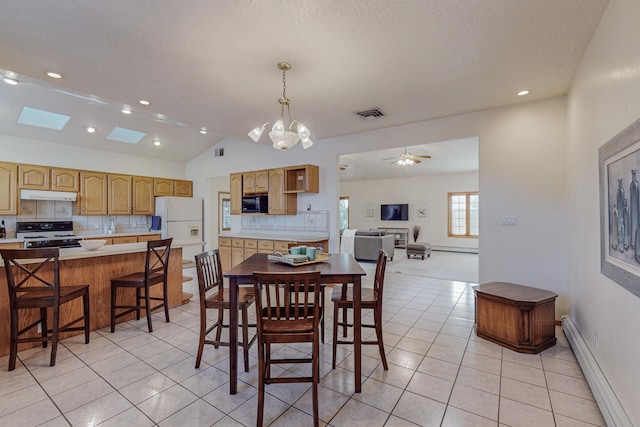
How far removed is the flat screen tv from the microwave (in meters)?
5.71

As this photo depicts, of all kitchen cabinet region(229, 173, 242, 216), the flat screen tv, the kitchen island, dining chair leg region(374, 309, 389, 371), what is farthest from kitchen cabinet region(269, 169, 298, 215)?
the flat screen tv

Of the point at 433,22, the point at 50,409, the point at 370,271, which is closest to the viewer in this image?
the point at 50,409

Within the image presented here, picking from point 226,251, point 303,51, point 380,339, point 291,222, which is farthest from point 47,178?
point 380,339

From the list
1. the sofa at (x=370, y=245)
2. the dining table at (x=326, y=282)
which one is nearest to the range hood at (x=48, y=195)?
the dining table at (x=326, y=282)

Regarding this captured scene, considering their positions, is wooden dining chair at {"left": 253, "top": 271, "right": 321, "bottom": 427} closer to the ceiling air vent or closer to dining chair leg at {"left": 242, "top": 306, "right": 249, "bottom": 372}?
dining chair leg at {"left": 242, "top": 306, "right": 249, "bottom": 372}

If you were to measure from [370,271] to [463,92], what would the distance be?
393cm

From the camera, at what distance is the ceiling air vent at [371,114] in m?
3.72

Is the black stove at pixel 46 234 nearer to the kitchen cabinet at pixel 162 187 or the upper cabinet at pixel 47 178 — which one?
the upper cabinet at pixel 47 178

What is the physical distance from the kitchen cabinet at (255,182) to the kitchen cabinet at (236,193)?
4.5 inches

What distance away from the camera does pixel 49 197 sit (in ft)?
16.7

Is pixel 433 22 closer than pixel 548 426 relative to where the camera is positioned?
No

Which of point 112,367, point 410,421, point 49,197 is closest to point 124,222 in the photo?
point 49,197

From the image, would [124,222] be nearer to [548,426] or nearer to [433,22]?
[433,22]

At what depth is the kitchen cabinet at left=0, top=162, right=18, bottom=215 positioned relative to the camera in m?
4.69
